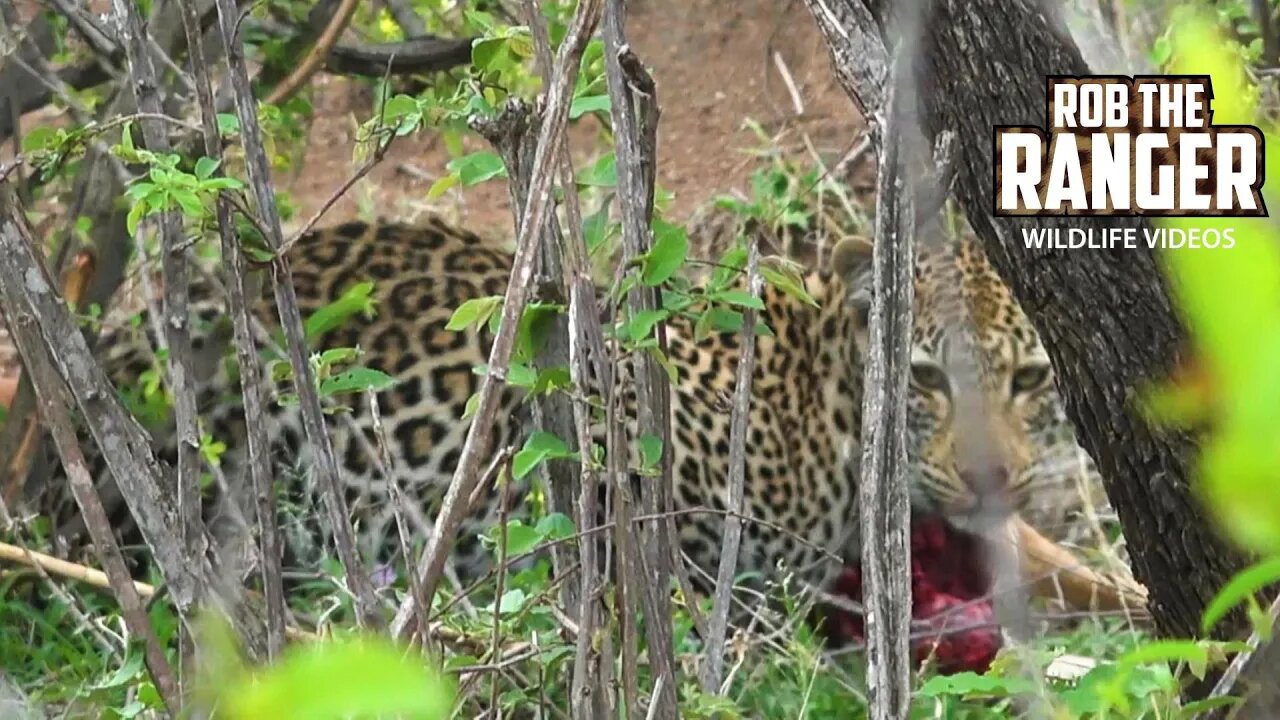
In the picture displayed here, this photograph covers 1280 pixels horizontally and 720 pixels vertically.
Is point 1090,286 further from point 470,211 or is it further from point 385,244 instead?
point 470,211

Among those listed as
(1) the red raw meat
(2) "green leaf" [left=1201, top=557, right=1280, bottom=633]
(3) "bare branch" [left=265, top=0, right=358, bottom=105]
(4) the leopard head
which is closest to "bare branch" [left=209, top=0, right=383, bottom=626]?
(2) "green leaf" [left=1201, top=557, right=1280, bottom=633]

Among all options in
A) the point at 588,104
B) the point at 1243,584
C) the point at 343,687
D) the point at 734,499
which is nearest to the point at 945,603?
the point at 734,499

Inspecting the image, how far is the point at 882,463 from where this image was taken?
50.9 inches

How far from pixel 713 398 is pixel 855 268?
1.30 feet

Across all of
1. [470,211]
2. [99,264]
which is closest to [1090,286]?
[99,264]

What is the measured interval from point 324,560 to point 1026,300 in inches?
40.9

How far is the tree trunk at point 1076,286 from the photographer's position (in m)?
1.53

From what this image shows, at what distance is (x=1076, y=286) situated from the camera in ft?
5.16

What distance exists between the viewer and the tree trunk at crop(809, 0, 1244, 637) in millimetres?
1534

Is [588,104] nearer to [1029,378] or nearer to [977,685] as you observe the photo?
[977,685]

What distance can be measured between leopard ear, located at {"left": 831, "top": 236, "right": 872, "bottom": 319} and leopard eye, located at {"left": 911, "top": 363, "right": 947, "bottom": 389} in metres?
0.17

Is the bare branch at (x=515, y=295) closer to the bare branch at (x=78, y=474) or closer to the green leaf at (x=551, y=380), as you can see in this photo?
the green leaf at (x=551, y=380)

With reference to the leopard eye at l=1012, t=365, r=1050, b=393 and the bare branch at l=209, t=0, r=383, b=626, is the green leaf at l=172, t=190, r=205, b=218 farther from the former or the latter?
the leopard eye at l=1012, t=365, r=1050, b=393

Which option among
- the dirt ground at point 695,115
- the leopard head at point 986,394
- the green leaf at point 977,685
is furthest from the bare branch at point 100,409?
the dirt ground at point 695,115
